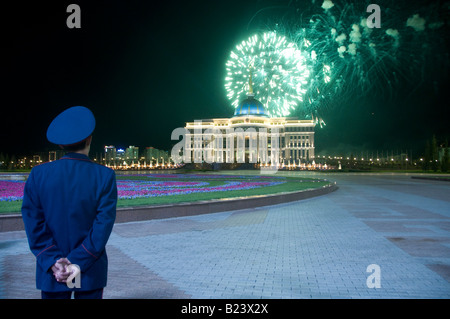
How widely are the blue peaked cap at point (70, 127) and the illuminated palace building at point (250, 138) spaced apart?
102 metres

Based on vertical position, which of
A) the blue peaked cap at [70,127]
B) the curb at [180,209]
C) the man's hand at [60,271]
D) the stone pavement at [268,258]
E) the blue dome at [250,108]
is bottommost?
the stone pavement at [268,258]

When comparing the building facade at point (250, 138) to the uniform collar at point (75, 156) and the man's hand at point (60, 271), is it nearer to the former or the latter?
the uniform collar at point (75, 156)

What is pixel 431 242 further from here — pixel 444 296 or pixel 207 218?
pixel 207 218

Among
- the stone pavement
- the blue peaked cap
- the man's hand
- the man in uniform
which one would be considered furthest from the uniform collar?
the stone pavement

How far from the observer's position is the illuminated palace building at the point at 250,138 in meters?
107

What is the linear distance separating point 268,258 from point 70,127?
17.5 feet

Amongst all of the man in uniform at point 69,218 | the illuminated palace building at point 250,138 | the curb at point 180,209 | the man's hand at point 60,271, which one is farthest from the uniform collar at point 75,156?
the illuminated palace building at point 250,138

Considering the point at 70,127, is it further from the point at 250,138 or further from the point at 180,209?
the point at 250,138

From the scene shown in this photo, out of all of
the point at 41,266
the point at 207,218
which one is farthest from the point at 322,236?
the point at 41,266

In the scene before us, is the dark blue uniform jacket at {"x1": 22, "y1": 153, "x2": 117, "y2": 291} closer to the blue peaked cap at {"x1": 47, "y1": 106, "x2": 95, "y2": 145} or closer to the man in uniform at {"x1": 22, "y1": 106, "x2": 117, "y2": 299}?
the man in uniform at {"x1": 22, "y1": 106, "x2": 117, "y2": 299}

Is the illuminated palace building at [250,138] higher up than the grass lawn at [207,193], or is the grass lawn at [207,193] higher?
the illuminated palace building at [250,138]

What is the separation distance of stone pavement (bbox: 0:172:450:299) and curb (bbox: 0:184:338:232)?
1.00 ft

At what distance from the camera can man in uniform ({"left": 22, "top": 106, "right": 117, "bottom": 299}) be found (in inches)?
123
